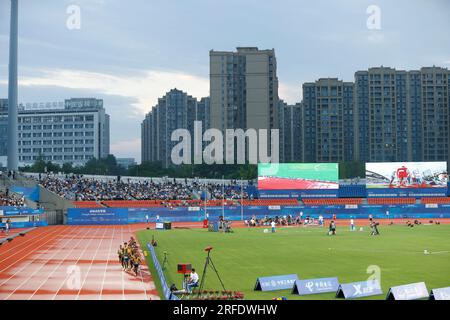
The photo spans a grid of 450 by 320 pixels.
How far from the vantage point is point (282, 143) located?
171875 millimetres

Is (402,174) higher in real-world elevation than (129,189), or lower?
higher

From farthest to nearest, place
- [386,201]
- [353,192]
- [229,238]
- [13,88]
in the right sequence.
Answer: [353,192] < [386,201] < [13,88] < [229,238]

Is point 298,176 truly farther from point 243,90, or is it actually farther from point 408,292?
point 243,90

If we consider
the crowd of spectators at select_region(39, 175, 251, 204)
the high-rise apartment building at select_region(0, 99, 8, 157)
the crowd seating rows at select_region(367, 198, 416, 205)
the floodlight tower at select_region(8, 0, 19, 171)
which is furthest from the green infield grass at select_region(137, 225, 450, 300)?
the high-rise apartment building at select_region(0, 99, 8, 157)

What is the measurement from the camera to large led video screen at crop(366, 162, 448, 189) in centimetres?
8756

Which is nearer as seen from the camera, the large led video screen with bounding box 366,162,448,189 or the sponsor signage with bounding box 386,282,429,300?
the sponsor signage with bounding box 386,282,429,300

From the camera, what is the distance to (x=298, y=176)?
86.4 m

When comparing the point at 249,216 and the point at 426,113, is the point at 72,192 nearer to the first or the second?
the point at 249,216

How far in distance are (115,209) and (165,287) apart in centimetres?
5334

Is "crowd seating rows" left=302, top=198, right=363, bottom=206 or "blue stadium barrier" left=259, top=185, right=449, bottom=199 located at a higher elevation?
"blue stadium barrier" left=259, top=185, right=449, bottom=199

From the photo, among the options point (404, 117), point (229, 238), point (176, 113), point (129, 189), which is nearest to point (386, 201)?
point (129, 189)

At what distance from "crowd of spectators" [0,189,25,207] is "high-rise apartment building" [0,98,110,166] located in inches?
4134

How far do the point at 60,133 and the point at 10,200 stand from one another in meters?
112

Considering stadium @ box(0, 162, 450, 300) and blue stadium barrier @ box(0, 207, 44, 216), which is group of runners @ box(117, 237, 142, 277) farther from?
blue stadium barrier @ box(0, 207, 44, 216)
